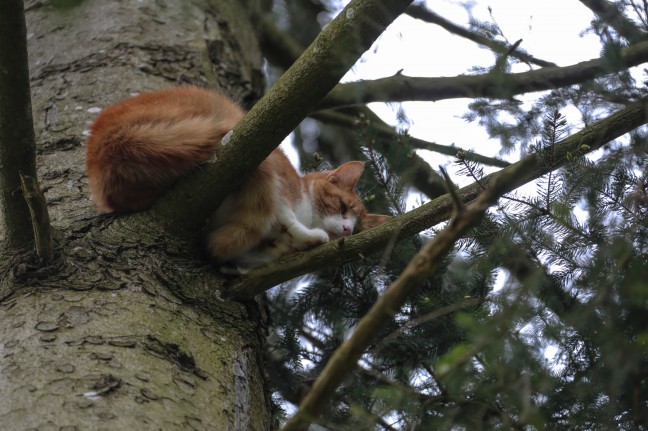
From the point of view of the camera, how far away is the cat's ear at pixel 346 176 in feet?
10.4

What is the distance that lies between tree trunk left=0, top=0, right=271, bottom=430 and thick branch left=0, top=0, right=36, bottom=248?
11 centimetres

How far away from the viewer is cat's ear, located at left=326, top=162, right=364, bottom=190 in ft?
10.4

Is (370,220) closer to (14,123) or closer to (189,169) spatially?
(189,169)

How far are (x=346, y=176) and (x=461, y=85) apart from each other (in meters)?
0.69

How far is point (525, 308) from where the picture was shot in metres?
1.64

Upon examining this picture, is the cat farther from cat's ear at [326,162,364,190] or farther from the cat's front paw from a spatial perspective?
cat's ear at [326,162,364,190]

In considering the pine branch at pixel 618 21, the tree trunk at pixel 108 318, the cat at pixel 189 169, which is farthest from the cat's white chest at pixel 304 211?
the pine branch at pixel 618 21

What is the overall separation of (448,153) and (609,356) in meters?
1.53

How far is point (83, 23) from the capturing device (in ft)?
10.4

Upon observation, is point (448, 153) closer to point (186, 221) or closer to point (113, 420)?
point (186, 221)

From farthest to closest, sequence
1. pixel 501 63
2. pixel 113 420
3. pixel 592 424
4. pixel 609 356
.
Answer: pixel 501 63 → pixel 592 424 → pixel 609 356 → pixel 113 420

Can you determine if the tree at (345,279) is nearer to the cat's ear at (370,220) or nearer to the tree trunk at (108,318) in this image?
the tree trunk at (108,318)

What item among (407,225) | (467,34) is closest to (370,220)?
(467,34)

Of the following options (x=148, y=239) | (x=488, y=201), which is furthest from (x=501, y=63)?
(x=488, y=201)
